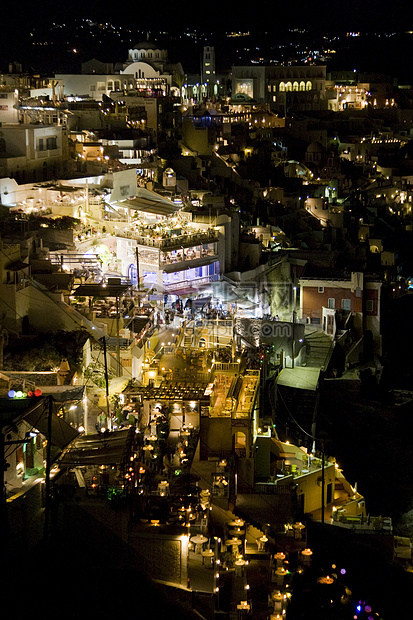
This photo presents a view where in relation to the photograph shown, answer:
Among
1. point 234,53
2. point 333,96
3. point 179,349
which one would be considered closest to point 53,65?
point 333,96

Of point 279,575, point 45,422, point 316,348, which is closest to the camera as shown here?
point 45,422

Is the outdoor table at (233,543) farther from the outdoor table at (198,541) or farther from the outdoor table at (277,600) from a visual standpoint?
the outdoor table at (198,541)

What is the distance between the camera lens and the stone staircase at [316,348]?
824 inches

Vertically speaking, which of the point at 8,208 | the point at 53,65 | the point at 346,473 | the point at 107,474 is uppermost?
the point at 53,65

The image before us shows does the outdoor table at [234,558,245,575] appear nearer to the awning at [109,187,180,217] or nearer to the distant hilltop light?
the awning at [109,187,180,217]

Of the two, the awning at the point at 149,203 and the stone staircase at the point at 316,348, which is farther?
the awning at the point at 149,203

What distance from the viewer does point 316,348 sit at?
842 inches

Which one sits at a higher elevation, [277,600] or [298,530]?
[298,530]

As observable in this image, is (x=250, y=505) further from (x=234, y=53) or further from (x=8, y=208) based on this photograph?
(x=234, y=53)

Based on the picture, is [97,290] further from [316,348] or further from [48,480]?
[48,480]

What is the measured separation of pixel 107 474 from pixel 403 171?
28860mm

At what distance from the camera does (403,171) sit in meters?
38.1

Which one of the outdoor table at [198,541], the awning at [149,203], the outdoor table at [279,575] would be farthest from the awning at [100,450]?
the awning at [149,203]

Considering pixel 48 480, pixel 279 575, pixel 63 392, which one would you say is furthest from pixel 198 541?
pixel 63 392
